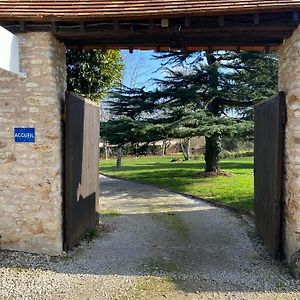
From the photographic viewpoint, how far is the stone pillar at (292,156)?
17.5 feet

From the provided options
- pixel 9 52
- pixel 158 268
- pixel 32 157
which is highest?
pixel 9 52

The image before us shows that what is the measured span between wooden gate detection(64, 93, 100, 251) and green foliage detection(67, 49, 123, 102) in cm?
167

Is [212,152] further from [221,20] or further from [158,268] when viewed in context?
[221,20]

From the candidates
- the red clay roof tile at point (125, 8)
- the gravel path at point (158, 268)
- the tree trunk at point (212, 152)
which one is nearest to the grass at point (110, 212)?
the gravel path at point (158, 268)

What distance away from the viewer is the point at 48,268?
550 centimetres

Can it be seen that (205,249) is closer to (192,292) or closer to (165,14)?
(192,292)

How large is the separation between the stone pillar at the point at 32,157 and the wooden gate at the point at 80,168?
23cm

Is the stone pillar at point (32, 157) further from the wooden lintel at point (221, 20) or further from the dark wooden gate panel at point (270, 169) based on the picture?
the dark wooden gate panel at point (270, 169)

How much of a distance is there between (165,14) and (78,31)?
4.50 ft

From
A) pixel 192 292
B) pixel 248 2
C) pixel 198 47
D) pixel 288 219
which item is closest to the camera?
pixel 192 292

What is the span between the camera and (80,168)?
6.98 m

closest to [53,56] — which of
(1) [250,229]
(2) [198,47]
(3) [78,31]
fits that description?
(3) [78,31]

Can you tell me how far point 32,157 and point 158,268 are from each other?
8.53 feet

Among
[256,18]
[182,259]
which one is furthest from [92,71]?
[182,259]
